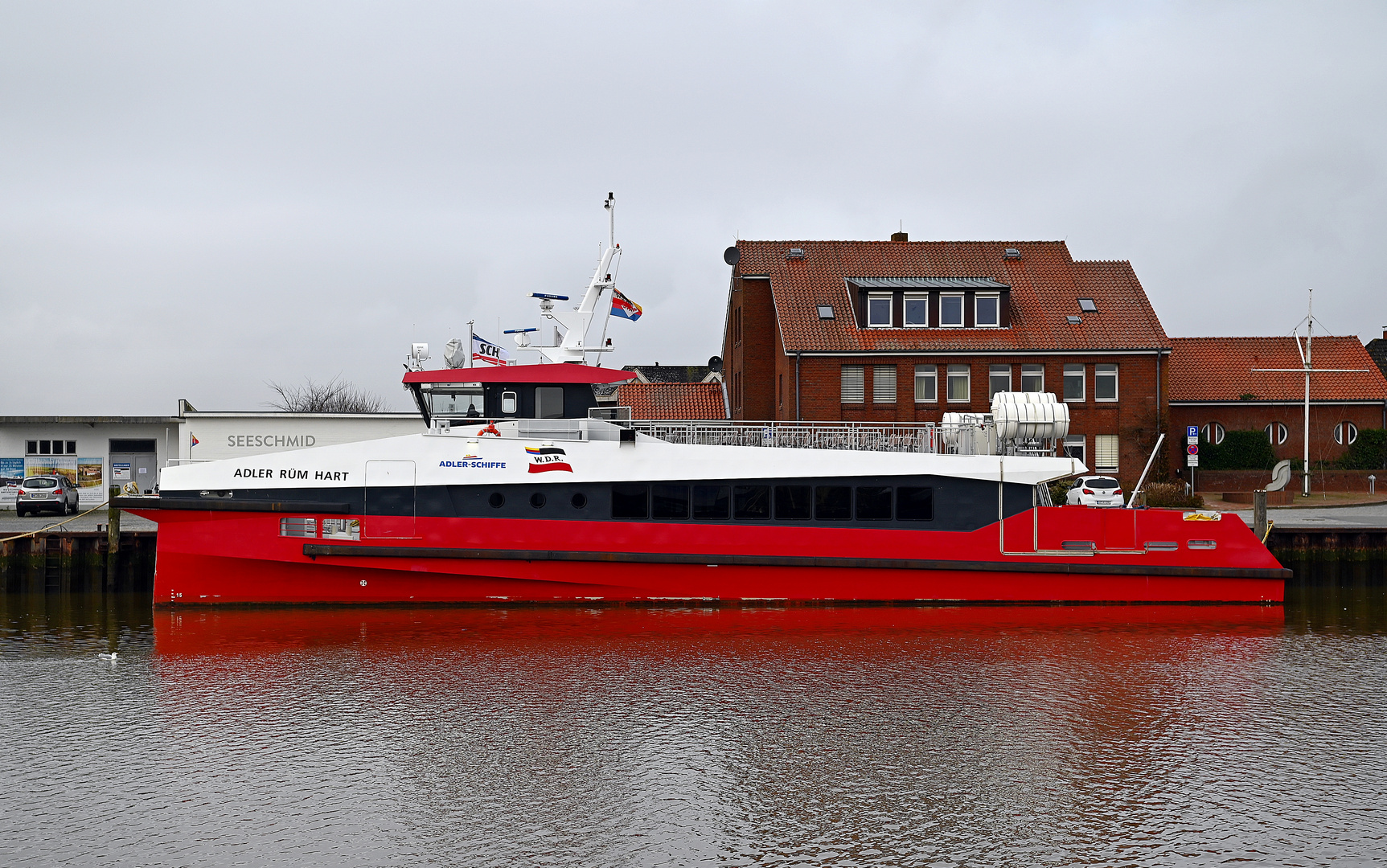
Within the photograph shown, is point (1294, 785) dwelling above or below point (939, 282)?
below

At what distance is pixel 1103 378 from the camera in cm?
3347

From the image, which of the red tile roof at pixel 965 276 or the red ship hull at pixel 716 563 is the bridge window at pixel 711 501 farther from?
the red tile roof at pixel 965 276

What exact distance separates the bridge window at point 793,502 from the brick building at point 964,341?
1479 cm

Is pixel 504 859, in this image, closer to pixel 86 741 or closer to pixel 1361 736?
pixel 86 741

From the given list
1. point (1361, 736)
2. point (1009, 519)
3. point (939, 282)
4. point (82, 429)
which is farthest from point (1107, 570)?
point (82, 429)

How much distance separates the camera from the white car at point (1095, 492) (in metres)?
22.4

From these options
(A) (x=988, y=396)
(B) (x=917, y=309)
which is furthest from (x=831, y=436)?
(B) (x=917, y=309)

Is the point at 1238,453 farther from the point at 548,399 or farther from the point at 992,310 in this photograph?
the point at 548,399

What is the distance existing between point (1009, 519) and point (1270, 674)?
4950mm

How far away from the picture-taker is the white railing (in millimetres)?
18547

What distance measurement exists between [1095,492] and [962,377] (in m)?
7.64

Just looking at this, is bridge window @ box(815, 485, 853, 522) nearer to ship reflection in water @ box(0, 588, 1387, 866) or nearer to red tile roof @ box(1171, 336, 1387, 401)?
ship reflection in water @ box(0, 588, 1387, 866)

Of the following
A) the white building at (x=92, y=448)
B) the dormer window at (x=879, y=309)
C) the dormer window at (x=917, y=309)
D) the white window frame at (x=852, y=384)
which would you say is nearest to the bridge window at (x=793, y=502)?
the white window frame at (x=852, y=384)

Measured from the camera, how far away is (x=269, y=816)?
8.95 m
